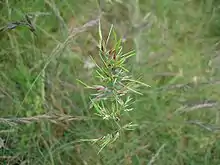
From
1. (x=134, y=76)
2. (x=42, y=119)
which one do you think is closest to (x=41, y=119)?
(x=42, y=119)

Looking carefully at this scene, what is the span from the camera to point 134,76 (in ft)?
6.14

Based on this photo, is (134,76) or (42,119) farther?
(134,76)

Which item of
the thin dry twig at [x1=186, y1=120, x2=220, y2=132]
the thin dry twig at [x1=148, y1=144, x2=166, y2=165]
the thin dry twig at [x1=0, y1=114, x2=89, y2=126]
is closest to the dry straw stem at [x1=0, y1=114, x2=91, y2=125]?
the thin dry twig at [x1=0, y1=114, x2=89, y2=126]

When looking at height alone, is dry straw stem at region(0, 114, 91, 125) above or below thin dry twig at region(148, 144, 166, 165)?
above

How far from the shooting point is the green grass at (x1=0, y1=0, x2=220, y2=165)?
184 cm

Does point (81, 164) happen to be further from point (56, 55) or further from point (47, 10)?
point (47, 10)

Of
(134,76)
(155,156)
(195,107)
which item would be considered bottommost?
(155,156)

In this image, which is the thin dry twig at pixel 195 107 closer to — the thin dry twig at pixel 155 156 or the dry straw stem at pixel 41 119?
the thin dry twig at pixel 155 156

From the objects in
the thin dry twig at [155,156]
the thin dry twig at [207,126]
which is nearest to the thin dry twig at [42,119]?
the thin dry twig at [155,156]

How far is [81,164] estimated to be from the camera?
186 centimetres

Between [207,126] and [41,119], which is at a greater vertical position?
[41,119]

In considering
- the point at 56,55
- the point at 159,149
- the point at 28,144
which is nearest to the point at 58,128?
the point at 28,144

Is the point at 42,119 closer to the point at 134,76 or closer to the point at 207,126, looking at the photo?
the point at 134,76

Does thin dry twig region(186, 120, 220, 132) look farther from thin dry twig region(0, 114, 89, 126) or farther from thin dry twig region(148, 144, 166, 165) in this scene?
thin dry twig region(0, 114, 89, 126)
